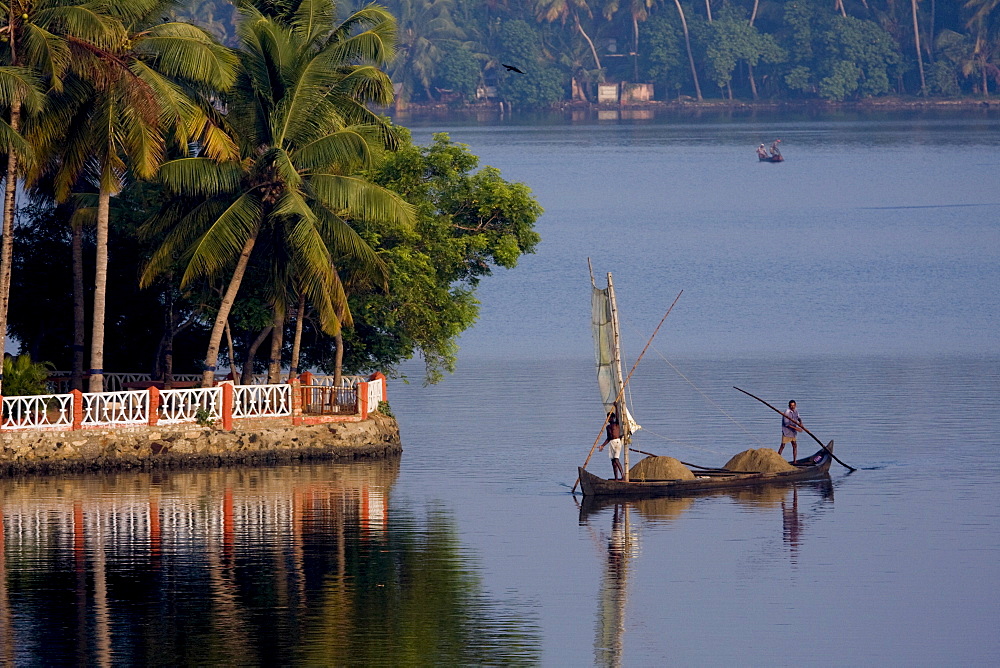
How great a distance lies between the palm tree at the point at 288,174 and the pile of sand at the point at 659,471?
8244 millimetres

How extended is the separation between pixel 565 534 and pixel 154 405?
10.8 metres

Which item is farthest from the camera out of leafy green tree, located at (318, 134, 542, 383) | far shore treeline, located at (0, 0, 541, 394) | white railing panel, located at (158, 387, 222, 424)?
leafy green tree, located at (318, 134, 542, 383)

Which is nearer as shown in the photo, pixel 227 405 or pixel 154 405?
pixel 154 405

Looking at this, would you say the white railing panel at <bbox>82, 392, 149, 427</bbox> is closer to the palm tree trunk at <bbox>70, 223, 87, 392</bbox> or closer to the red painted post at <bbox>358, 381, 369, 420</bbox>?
the palm tree trunk at <bbox>70, 223, 87, 392</bbox>

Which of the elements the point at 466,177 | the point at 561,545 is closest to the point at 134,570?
the point at 561,545

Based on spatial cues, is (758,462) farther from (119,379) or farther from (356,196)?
(119,379)

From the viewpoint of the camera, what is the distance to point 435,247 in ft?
154

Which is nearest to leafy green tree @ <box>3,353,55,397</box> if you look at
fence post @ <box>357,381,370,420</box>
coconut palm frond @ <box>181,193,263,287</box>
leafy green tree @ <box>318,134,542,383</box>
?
coconut palm frond @ <box>181,193,263,287</box>

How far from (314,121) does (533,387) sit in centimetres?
2102

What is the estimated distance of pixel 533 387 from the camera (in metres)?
61.8

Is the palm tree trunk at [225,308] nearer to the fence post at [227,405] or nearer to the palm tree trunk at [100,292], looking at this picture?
the fence post at [227,405]

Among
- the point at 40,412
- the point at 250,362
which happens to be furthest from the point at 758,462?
the point at 40,412

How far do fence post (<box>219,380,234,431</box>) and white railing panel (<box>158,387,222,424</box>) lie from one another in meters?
0.12

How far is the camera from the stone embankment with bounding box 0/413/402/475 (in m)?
41.2
